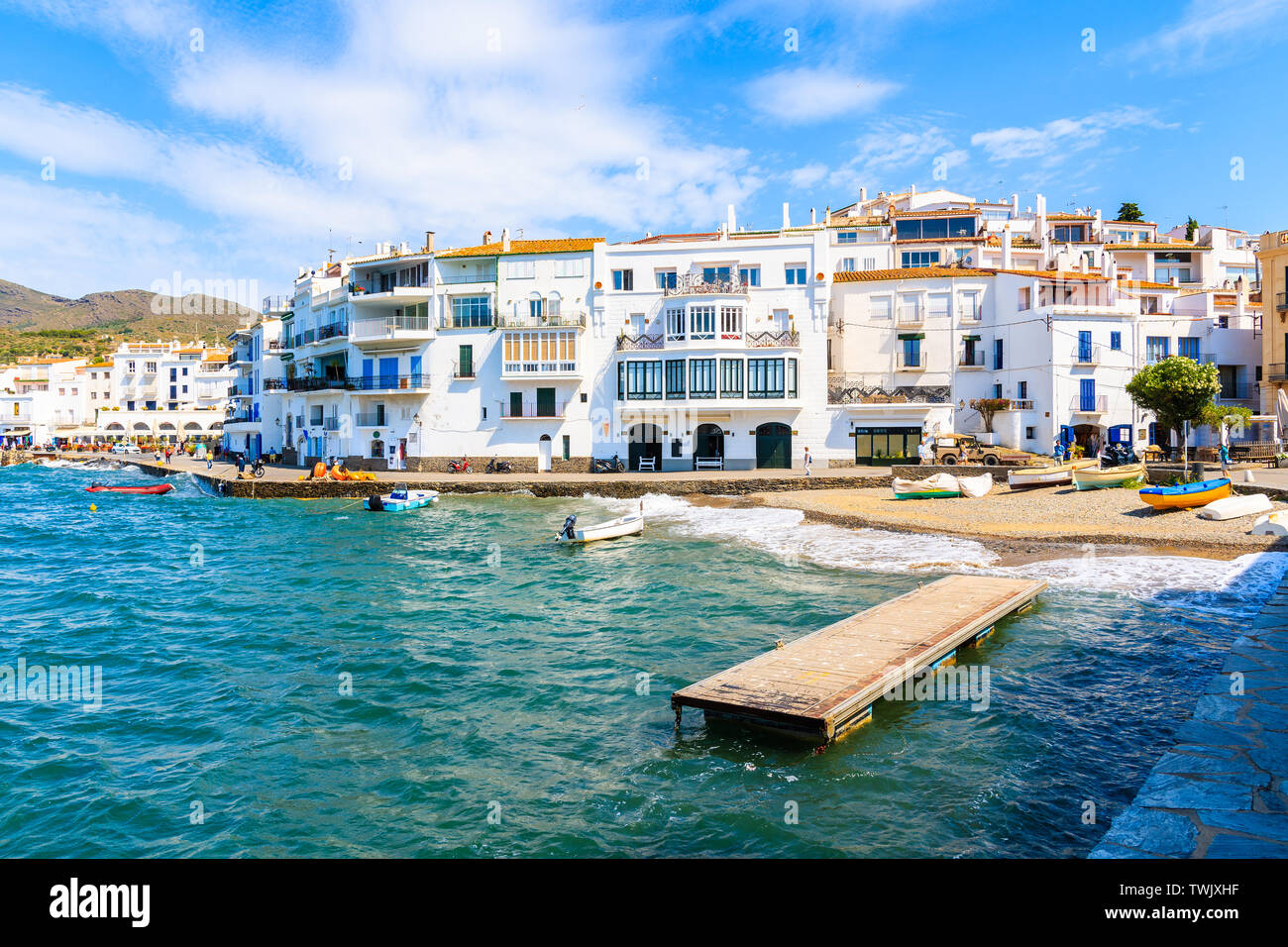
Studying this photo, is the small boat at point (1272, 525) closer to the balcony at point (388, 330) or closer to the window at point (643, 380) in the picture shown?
the window at point (643, 380)

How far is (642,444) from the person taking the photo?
49.4 metres

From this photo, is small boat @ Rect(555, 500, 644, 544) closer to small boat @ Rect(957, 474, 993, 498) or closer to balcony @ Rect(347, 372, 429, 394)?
small boat @ Rect(957, 474, 993, 498)

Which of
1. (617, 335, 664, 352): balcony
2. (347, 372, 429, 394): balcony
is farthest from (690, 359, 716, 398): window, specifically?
(347, 372, 429, 394): balcony

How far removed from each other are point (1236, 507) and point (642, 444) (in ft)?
103

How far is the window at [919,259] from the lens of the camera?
54.6 m

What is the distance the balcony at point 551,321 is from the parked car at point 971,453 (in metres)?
22.5

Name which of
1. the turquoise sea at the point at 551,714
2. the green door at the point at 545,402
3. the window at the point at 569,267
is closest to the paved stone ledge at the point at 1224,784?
the turquoise sea at the point at 551,714

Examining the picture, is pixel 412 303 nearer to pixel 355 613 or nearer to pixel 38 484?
pixel 38 484

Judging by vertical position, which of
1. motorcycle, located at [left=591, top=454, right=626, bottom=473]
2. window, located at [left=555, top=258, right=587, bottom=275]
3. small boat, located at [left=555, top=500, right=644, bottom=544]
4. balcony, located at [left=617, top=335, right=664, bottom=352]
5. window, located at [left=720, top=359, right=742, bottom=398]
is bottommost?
small boat, located at [left=555, top=500, right=644, bottom=544]

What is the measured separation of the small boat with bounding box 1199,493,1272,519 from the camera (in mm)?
23656

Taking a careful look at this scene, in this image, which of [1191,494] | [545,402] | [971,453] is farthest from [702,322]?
[1191,494]

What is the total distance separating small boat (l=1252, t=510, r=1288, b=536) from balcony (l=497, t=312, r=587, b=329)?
118 feet

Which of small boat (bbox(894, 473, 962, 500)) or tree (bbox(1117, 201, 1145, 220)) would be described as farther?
tree (bbox(1117, 201, 1145, 220))
